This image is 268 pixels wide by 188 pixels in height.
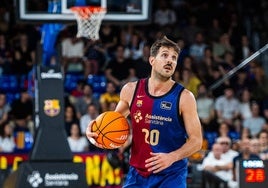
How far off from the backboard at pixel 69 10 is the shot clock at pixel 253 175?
2677mm

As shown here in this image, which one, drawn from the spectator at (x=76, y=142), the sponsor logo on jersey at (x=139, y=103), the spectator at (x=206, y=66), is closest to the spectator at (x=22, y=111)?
the spectator at (x=76, y=142)

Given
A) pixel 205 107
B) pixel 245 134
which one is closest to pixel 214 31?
pixel 205 107

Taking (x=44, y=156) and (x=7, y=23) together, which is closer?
(x=44, y=156)

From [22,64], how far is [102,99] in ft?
6.98

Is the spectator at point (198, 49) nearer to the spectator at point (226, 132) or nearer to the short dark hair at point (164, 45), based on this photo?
the spectator at point (226, 132)

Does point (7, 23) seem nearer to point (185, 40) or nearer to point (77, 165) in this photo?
point (185, 40)

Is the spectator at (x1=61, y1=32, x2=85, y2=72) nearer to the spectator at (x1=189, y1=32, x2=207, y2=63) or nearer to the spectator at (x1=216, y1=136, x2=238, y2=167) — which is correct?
the spectator at (x1=189, y1=32, x2=207, y2=63)

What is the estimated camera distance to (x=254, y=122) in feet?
48.1

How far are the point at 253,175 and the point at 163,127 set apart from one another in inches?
142

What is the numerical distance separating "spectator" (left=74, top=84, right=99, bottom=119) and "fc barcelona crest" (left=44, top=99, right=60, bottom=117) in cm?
393

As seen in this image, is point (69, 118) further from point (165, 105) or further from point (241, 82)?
point (165, 105)

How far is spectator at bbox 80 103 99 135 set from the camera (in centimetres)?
1391

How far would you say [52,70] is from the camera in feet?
34.5

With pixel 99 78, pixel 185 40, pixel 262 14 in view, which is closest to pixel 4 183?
pixel 99 78
